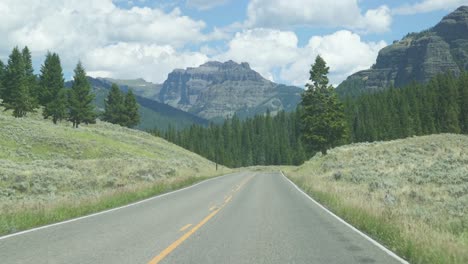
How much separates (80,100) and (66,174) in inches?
1905

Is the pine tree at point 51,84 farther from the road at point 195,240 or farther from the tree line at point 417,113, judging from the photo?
the tree line at point 417,113

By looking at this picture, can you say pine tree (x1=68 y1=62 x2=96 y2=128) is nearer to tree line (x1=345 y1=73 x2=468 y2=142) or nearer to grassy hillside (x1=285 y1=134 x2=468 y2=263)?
grassy hillside (x1=285 y1=134 x2=468 y2=263)

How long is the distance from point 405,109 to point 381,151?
7045 centimetres

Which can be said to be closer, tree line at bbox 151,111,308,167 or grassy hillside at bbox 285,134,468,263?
grassy hillside at bbox 285,134,468,263

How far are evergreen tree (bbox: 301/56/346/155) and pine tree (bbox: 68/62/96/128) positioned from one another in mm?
39338

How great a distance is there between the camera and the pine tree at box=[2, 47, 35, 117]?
7431 centimetres

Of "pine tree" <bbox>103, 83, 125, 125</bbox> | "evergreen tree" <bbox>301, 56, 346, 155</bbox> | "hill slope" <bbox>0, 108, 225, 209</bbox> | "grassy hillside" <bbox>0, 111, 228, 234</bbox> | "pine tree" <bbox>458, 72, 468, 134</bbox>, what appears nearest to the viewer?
"grassy hillside" <bbox>0, 111, 228, 234</bbox>

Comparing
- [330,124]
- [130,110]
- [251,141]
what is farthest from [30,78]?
[251,141]

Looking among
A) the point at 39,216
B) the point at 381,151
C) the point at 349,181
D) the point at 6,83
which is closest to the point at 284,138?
the point at 6,83

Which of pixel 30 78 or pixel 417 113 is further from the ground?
pixel 30 78

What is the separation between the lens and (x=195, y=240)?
34.7ft

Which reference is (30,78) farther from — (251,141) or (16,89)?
(251,141)

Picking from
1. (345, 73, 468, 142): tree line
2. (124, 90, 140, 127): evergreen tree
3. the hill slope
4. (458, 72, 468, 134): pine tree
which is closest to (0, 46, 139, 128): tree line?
the hill slope

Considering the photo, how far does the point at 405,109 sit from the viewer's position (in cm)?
11425
